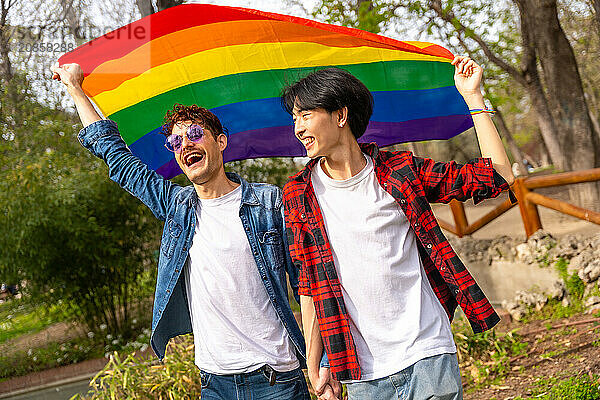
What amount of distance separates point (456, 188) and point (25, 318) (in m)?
11.0

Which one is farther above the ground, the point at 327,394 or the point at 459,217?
the point at 459,217

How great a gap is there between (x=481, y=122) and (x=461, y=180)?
0.71 feet

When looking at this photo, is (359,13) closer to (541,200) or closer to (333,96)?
(541,200)

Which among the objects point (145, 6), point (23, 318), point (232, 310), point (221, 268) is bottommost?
point (23, 318)

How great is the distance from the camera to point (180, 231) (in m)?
2.42

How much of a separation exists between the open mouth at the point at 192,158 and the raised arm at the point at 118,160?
0.19 m

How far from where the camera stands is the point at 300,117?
6.82ft

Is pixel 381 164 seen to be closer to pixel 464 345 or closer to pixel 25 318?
pixel 464 345

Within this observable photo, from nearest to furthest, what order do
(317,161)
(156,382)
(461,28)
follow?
(317,161) < (156,382) < (461,28)

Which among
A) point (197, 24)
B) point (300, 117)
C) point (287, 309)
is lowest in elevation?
point (287, 309)

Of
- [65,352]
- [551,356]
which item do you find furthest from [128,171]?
[65,352]

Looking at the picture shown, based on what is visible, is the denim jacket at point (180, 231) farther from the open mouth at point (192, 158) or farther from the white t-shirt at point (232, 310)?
the open mouth at point (192, 158)

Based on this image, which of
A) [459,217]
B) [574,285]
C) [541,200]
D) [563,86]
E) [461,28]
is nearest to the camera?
[574,285]

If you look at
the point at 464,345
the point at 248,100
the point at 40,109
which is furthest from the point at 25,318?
the point at 248,100
